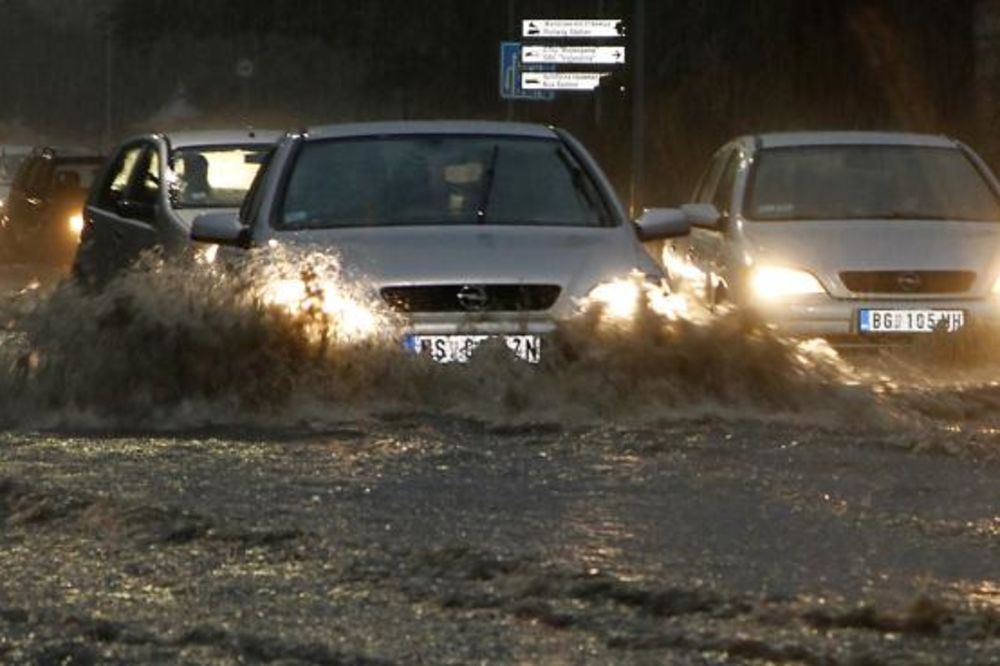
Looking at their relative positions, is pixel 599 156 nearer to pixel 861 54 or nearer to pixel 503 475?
pixel 861 54

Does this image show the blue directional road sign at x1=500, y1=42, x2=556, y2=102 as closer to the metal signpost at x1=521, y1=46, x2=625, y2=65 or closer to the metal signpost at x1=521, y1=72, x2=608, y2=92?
the metal signpost at x1=521, y1=72, x2=608, y2=92

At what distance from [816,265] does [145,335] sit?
201 inches

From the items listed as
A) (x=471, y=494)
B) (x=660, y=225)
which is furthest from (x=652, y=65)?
(x=471, y=494)

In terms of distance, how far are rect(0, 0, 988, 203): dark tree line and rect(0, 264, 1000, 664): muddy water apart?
19962 mm

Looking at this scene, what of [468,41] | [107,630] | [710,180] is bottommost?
[107,630]

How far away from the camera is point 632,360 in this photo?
1198 cm

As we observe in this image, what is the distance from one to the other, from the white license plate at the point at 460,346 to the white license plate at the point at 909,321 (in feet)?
→ 14.6

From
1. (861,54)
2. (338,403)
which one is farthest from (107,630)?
(861,54)

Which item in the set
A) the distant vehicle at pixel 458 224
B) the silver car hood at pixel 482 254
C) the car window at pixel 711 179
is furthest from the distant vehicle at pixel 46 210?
the silver car hood at pixel 482 254

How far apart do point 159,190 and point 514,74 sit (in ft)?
82.3

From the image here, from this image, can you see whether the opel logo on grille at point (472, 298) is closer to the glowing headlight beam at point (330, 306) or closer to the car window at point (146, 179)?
the glowing headlight beam at point (330, 306)

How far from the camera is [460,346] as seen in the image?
11938mm

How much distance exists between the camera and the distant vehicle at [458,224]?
39.9 feet

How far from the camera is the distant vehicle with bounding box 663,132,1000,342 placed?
52.7ft
